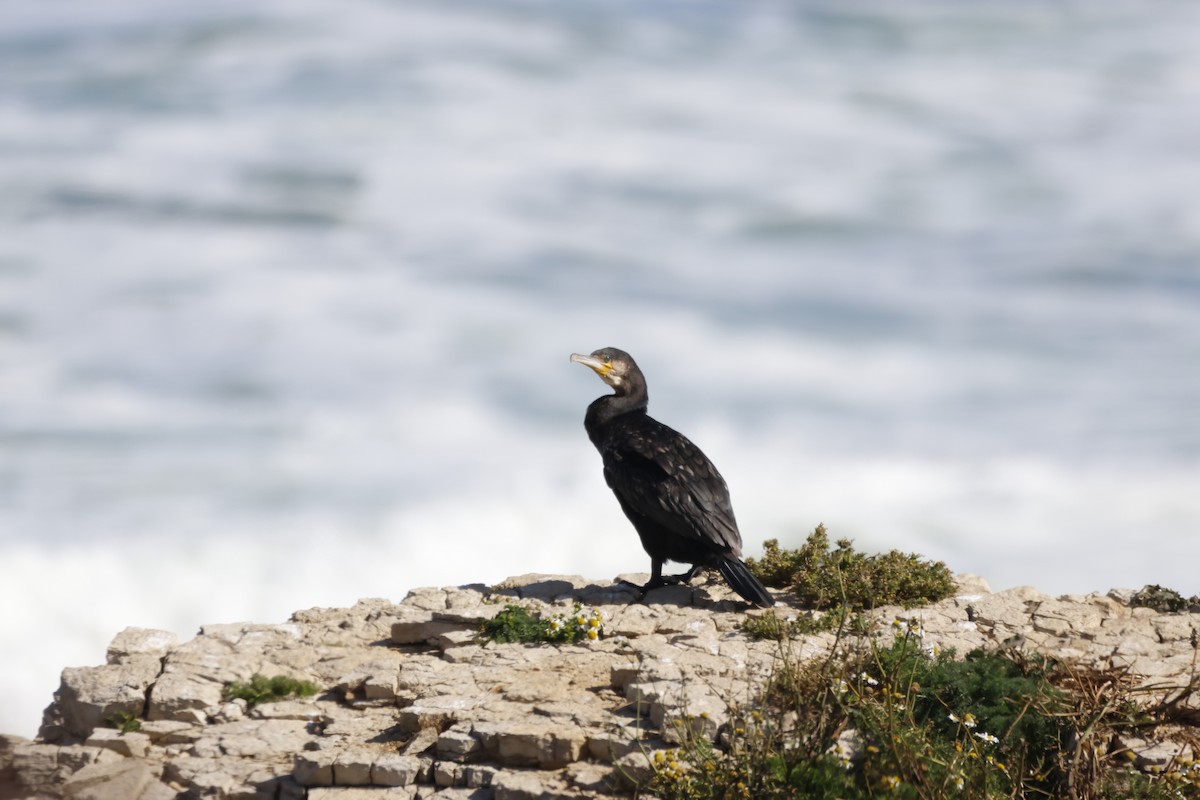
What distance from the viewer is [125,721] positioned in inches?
391

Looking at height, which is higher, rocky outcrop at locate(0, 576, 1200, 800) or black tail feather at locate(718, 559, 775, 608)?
black tail feather at locate(718, 559, 775, 608)

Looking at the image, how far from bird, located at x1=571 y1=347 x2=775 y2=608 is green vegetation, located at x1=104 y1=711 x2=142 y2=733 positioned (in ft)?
14.0

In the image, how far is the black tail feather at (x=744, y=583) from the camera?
10867 mm

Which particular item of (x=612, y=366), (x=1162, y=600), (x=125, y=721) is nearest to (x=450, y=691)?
(x=125, y=721)

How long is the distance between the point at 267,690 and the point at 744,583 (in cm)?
385

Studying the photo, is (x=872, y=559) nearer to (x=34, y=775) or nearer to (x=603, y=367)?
(x=603, y=367)

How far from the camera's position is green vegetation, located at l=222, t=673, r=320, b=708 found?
10.2m

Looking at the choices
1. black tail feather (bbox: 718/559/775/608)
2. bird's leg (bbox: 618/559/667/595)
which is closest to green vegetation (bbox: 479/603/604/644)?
bird's leg (bbox: 618/559/667/595)

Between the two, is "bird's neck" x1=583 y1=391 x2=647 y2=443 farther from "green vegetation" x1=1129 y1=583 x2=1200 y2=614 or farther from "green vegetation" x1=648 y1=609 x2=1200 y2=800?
"green vegetation" x1=1129 y1=583 x2=1200 y2=614

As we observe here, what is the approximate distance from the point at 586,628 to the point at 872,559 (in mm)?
2742

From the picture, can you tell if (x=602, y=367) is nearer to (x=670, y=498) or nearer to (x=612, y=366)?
(x=612, y=366)

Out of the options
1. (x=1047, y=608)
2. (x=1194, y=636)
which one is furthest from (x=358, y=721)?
(x=1194, y=636)

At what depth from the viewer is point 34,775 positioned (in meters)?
9.66

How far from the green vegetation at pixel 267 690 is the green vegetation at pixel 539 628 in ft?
4.79
